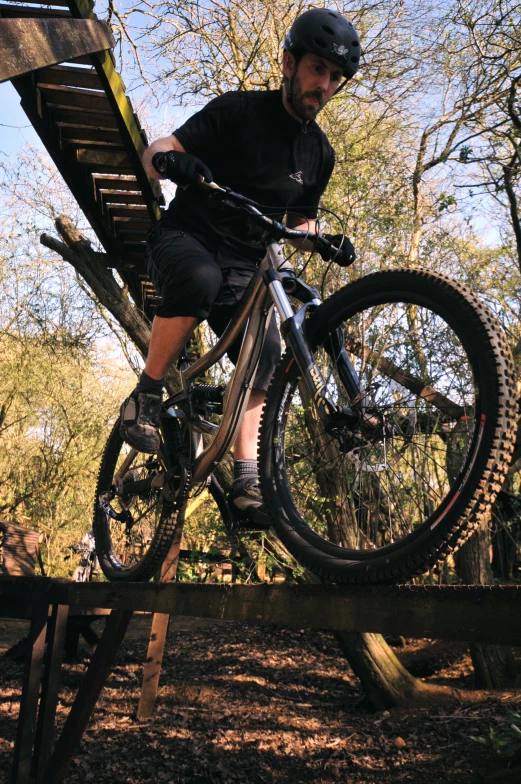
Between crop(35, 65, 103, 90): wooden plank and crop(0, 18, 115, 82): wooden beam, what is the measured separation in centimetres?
90

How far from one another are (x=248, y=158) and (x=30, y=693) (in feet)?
11.3

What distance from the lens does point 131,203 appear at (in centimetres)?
573

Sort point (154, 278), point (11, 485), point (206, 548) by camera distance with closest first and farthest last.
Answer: point (154, 278)
point (206, 548)
point (11, 485)

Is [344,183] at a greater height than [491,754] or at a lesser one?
greater

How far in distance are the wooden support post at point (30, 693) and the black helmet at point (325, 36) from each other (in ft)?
11.4

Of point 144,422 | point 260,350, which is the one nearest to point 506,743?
point 144,422

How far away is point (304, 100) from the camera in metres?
2.81

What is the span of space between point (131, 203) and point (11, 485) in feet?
31.5

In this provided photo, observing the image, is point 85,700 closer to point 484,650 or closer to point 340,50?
point 484,650

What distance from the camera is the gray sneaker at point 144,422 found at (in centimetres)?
326

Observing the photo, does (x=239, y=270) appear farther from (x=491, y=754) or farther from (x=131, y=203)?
(x=491, y=754)

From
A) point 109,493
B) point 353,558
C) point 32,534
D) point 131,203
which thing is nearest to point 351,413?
point 353,558

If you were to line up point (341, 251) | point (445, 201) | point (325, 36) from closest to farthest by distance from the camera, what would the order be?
point (325, 36)
point (341, 251)
point (445, 201)

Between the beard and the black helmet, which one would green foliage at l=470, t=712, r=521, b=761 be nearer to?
the beard
